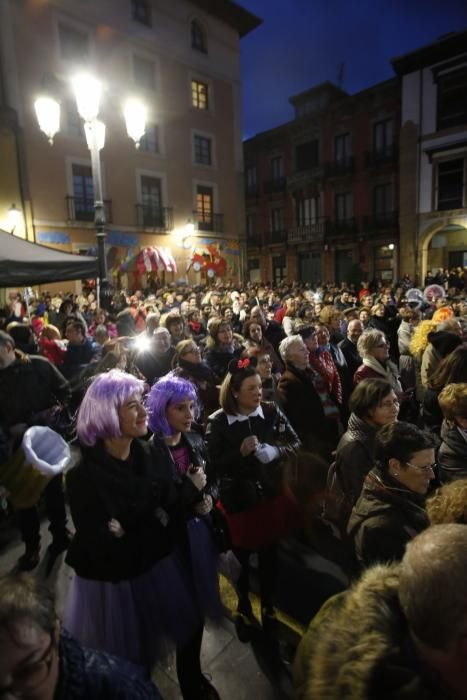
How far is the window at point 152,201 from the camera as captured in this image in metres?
21.2

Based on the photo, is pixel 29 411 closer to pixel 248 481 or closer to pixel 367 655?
pixel 248 481

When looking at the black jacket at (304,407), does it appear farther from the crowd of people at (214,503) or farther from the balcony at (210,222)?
the balcony at (210,222)

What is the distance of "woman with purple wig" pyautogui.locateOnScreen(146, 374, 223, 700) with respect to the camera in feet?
6.92

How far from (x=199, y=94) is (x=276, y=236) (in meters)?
11.2

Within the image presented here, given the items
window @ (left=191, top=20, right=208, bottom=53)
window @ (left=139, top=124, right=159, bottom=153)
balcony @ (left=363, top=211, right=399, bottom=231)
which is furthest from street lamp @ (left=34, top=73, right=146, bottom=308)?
balcony @ (left=363, top=211, right=399, bottom=231)

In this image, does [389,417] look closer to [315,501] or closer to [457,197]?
[315,501]

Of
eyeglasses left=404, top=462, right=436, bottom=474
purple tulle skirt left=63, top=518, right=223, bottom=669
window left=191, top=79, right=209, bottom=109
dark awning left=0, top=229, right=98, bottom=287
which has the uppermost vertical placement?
window left=191, top=79, right=209, bottom=109

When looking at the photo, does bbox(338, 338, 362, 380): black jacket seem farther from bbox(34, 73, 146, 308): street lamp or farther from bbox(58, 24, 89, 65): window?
bbox(58, 24, 89, 65): window

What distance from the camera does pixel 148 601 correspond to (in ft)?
6.52

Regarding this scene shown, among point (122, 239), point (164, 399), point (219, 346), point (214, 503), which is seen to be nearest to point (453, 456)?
point (214, 503)

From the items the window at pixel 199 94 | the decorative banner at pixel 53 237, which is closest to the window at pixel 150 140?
the window at pixel 199 94

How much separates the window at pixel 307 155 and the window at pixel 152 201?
39.8ft

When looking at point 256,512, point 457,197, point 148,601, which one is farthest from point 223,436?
point 457,197

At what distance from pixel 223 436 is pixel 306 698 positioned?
5.86 ft
